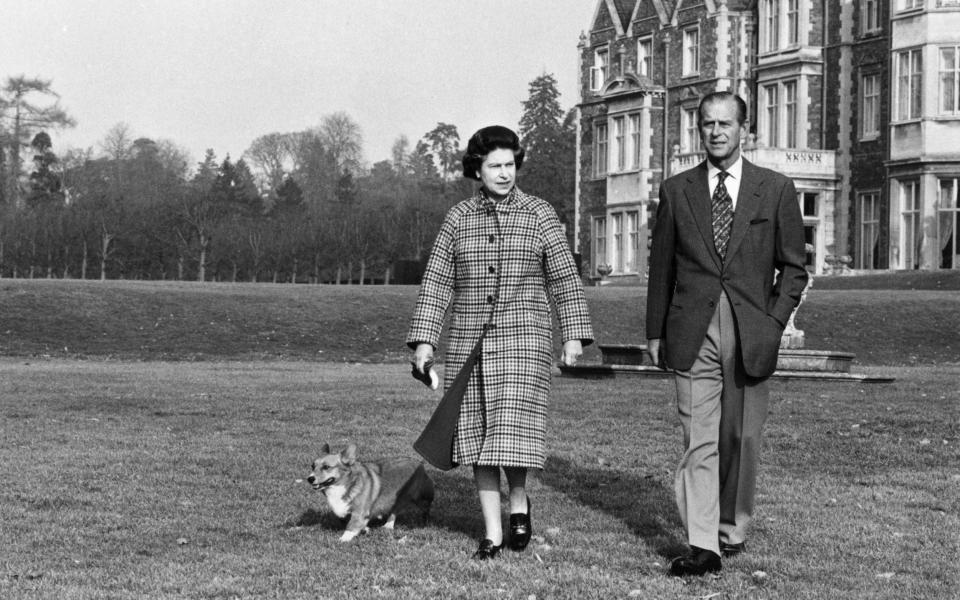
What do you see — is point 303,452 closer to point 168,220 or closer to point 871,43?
point 871,43

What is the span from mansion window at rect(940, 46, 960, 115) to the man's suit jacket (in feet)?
119

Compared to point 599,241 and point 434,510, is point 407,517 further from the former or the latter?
point 599,241

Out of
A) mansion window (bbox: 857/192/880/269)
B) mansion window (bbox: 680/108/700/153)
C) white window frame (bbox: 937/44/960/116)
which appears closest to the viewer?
white window frame (bbox: 937/44/960/116)

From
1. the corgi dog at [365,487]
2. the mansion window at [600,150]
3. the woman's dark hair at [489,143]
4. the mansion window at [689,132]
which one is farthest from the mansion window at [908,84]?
the woman's dark hair at [489,143]

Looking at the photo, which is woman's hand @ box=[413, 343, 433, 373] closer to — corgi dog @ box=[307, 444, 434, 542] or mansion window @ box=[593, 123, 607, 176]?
corgi dog @ box=[307, 444, 434, 542]

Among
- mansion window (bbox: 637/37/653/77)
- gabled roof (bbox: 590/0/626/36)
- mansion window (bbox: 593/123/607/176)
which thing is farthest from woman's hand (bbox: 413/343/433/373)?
gabled roof (bbox: 590/0/626/36)

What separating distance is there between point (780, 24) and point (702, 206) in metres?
41.7

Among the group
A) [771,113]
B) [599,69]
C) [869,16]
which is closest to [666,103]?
[599,69]

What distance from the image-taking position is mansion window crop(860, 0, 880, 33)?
45.7 meters

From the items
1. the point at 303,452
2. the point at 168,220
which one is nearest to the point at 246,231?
the point at 168,220

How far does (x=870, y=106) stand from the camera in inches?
1817

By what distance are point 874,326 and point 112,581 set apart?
2539 centimetres

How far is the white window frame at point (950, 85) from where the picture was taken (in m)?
42.1

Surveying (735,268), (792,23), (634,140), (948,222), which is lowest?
(735,268)
